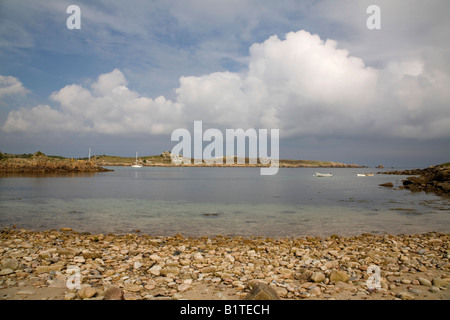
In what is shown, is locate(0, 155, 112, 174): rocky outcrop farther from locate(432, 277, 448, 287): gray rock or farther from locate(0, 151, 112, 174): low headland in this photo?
locate(432, 277, 448, 287): gray rock

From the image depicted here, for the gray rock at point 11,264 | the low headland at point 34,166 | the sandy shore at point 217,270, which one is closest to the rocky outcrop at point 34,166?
the low headland at point 34,166

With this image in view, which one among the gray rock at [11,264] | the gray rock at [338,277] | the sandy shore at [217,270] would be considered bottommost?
the sandy shore at [217,270]

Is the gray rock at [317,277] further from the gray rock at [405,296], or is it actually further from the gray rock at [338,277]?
the gray rock at [405,296]

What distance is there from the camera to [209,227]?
66.8 feet

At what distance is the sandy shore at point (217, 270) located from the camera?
7832 millimetres

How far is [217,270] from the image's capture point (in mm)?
9695

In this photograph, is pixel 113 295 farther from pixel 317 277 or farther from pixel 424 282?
pixel 424 282

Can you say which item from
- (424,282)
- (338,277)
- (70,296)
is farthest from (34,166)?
(424,282)

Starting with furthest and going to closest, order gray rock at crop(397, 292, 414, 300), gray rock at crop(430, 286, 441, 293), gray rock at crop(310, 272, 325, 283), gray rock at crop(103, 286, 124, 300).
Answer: gray rock at crop(310, 272, 325, 283)
gray rock at crop(430, 286, 441, 293)
gray rock at crop(397, 292, 414, 300)
gray rock at crop(103, 286, 124, 300)

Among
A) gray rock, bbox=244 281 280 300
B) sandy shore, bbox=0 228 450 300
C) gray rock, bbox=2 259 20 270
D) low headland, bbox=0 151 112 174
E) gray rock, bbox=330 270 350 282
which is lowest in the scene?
sandy shore, bbox=0 228 450 300

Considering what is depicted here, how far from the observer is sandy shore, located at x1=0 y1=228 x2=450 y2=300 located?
7.83m

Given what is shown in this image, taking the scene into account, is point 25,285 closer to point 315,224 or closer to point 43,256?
point 43,256

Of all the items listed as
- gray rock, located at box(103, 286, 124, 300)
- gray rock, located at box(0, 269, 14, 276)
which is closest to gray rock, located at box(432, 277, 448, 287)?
gray rock, located at box(103, 286, 124, 300)
